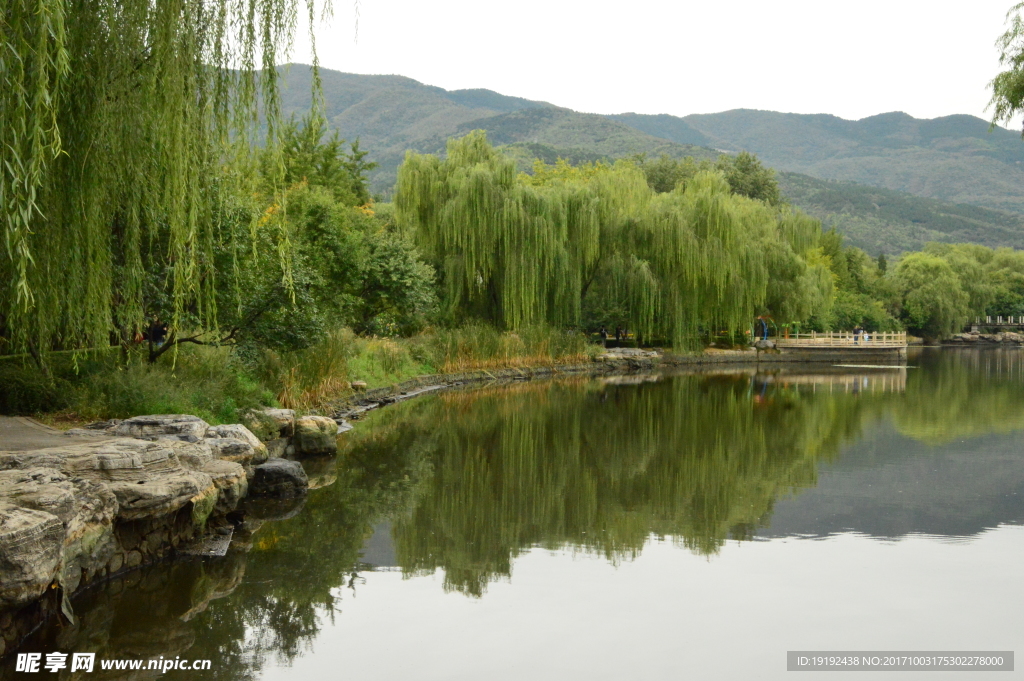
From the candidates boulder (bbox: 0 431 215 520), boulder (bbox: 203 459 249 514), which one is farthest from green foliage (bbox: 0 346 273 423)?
boulder (bbox: 0 431 215 520)

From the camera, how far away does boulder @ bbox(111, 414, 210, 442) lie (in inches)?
359

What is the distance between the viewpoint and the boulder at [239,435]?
33.2 feet

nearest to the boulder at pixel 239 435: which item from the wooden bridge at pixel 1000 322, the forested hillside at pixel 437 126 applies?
the wooden bridge at pixel 1000 322

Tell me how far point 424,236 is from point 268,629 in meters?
24.1

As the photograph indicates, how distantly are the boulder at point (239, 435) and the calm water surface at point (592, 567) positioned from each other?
80 cm

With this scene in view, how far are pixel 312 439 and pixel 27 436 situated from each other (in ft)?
17.1

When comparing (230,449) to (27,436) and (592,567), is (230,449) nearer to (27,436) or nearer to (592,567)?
(27,436)

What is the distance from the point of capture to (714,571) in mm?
7977

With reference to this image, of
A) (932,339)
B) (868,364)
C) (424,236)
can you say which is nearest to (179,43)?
(424,236)

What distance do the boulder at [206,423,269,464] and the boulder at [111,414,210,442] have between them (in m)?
0.33

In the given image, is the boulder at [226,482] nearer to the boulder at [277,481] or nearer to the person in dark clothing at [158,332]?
the boulder at [277,481]

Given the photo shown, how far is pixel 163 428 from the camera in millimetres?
9344

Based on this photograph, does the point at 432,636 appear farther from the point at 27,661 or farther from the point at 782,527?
the point at 782,527

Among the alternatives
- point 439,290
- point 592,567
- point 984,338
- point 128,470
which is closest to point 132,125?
point 128,470
